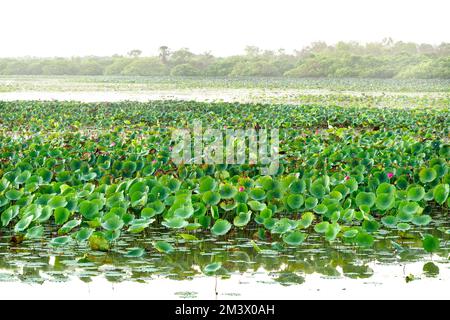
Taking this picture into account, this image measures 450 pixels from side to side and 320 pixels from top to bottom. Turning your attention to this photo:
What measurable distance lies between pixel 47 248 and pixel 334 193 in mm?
1867

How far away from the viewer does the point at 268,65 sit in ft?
153

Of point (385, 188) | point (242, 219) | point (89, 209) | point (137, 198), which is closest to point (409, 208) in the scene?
point (385, 188)

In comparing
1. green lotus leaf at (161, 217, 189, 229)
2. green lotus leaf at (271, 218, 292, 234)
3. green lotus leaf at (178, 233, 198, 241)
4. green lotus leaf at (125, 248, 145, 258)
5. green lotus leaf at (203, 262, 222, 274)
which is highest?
green lotus leaf at (161, 217, 189, 229)

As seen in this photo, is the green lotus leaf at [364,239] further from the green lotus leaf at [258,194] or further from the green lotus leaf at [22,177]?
the green lotus leaf at [22,177]

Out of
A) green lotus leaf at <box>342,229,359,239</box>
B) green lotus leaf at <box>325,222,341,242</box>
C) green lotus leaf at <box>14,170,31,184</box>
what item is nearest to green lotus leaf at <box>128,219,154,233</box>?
green lotus leaf at <box>325,222,341,242</box>

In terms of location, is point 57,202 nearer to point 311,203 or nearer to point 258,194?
point 258,194

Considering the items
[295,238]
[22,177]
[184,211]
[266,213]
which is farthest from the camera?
[22,177]

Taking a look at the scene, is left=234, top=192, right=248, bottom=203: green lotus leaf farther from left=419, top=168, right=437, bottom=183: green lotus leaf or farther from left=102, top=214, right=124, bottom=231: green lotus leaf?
left=419, top=168, right=437, bottom=183: green lotus leaf

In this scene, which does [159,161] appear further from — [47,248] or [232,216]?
[47,248]

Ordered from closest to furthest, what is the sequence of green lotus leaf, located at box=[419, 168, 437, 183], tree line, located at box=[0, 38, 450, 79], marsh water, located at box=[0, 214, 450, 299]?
1. marsh water, located at box=[0, 214, 450, 299]
2. green lotus leaf, located at box=[419, 168, 437, 183]
3. tree line, located at box=[0, 38, 450, 79]

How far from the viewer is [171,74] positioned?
47.9m

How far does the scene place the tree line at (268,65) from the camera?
41.9 meters

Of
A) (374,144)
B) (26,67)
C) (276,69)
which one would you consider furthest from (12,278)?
(26,67)

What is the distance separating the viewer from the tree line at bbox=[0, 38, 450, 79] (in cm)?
4191
